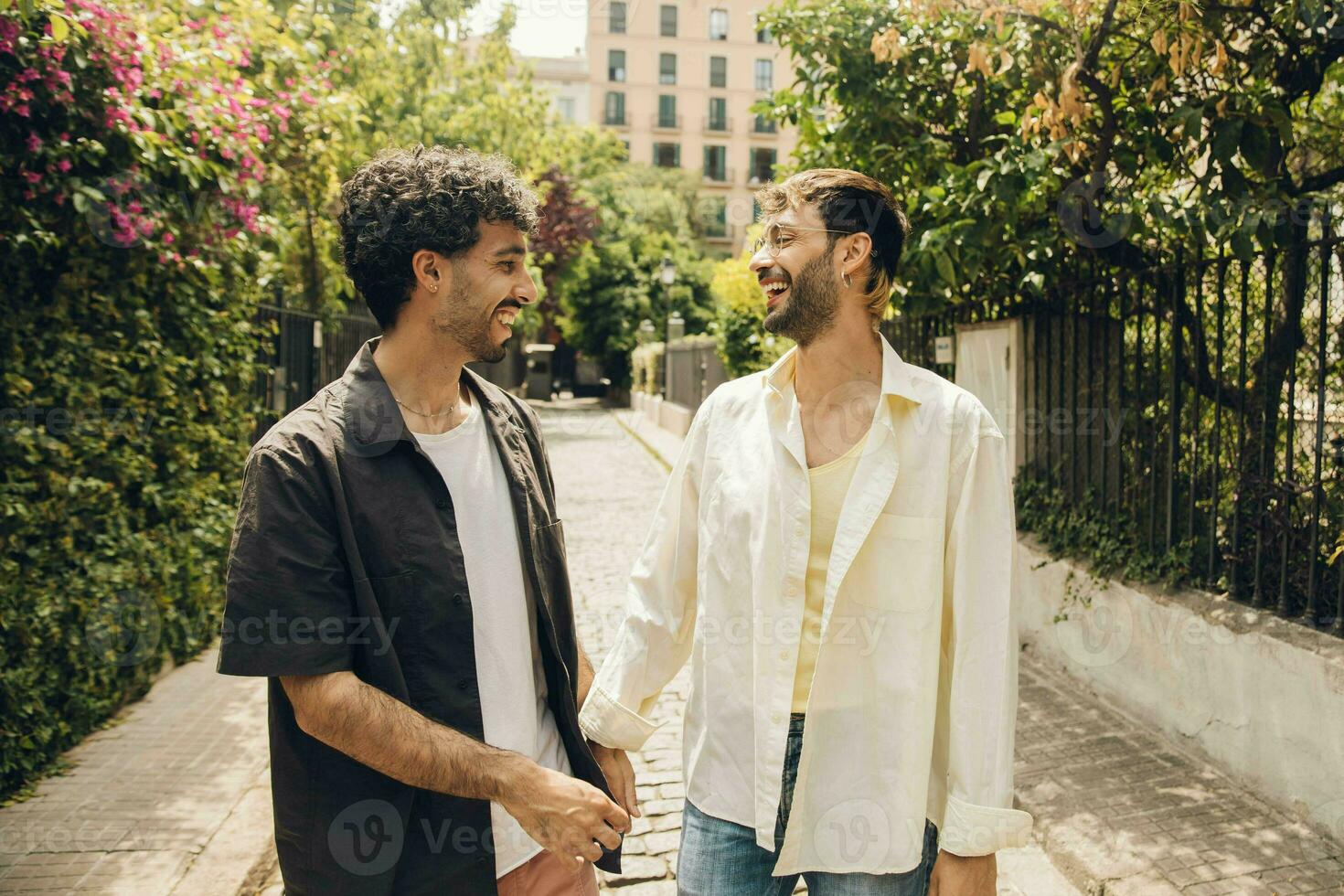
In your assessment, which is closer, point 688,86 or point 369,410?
point 369,410

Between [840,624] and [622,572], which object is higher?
[840,624]

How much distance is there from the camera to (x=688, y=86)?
59.8 meters

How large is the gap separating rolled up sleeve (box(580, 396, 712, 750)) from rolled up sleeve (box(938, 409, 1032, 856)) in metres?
0.60

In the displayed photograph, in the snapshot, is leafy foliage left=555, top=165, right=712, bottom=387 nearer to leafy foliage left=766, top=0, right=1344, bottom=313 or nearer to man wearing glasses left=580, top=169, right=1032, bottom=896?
leafy foliage left=766, top=0, right=1344, bottom=313

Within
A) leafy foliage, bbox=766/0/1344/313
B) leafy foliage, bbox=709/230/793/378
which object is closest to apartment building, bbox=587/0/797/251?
leafy foliage, bbox=709/230/793/378

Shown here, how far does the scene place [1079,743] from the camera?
474cm

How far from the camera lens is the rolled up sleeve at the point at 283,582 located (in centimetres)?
161

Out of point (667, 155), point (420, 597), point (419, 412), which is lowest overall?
point (420, 597)

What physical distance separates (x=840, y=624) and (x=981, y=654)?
27 cm

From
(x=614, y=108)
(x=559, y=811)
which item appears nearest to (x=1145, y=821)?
(x=559, y=811)

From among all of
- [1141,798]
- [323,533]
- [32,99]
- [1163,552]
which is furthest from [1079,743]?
[32,99]

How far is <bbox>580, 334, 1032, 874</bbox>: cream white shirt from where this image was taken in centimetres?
194

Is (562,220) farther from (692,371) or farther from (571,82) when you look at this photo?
(571,82)

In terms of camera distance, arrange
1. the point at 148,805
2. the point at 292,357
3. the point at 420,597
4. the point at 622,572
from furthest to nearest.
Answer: the point at 622,572 → the point at 292,357 → the point at 148,805 → the point at 420,597
